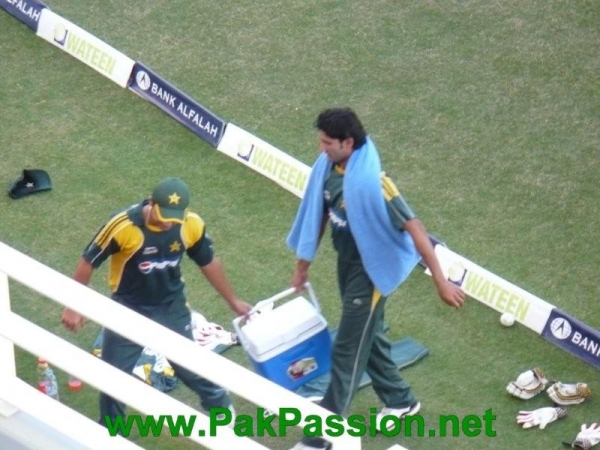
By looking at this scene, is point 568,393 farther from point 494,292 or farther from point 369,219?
point 369,219

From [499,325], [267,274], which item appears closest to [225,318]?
[267,274]

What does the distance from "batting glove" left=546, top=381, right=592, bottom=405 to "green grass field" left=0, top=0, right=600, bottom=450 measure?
7 centimetres

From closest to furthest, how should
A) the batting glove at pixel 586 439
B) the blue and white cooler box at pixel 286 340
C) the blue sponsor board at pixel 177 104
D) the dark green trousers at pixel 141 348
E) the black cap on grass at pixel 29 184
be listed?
the dark green trousers at pixel 141 348
the blue and white cooler box at pixel 286 340
the batting glove at pixel 586 439
the black cap on grass at pixel 29 184
the blue sponsor board at pixel 177 104

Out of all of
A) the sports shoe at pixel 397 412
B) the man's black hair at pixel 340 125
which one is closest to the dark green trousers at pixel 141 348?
the sports shoe at pixel 397 412

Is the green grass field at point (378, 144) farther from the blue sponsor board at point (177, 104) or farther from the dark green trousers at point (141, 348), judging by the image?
the dark green trousers at point (141, 348)

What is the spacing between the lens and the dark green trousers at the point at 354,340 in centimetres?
650

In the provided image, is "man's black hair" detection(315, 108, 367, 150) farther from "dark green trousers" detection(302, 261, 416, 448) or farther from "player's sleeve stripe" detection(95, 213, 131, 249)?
"player's sleeve stripe" detection(95, 213, 131, 249)

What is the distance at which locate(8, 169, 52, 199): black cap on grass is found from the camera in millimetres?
9117

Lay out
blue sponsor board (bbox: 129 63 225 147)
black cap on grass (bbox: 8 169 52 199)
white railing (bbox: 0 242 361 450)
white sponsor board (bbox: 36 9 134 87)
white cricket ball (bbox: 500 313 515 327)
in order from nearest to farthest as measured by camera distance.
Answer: white railing (bbox: 0 242 361 450)
white cricket ball (bbox: 500 313 515 327)
black cap on grass (bbox: 8 169 52 199)
blue sponsor board (bbox: 129 63 225 147)
white sponsor board (bbox: 36 9 134 87)

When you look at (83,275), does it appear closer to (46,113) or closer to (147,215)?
(147,215)

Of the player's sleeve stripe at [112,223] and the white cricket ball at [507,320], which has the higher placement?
the player's sleeve stripe at [112,223]

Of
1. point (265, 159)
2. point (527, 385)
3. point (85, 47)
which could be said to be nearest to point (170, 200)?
point (527, 385)

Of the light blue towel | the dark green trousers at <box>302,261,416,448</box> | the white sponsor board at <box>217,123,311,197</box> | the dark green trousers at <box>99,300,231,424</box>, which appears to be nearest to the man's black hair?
the light blue towel

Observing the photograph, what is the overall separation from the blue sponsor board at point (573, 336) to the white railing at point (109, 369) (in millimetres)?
4700
